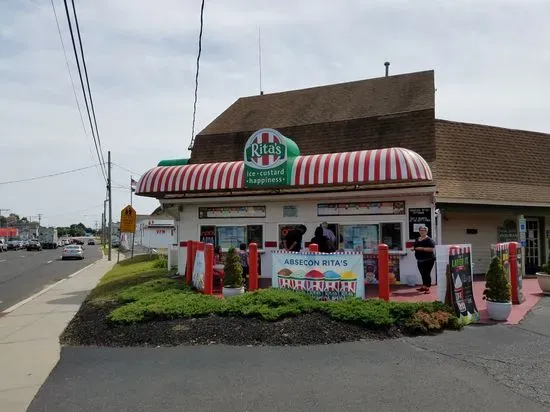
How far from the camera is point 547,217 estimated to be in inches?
761

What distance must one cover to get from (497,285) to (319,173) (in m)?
5.96

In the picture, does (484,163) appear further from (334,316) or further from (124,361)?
(124,361)

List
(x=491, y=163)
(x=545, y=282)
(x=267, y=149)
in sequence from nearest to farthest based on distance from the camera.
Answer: (x=545, y=282) < (x=267, y=149) < (x=491, y=163)

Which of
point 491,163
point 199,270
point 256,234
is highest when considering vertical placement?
point 491,163

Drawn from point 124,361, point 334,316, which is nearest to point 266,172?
point 334,316

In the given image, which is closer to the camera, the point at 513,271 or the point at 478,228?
the point at 513,271

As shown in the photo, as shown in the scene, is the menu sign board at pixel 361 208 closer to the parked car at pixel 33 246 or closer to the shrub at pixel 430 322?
the shrub at pixel 430 322

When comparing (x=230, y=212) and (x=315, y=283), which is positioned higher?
(x=230, y=212)

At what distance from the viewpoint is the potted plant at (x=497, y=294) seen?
30.7 ft

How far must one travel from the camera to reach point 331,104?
21109mm

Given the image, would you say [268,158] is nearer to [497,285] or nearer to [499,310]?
[497,285]

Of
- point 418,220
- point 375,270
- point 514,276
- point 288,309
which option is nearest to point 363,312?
point 288,309

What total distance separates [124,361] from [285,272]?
4425mm

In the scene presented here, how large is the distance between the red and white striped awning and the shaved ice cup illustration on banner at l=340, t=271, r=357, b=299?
378 centimetres
